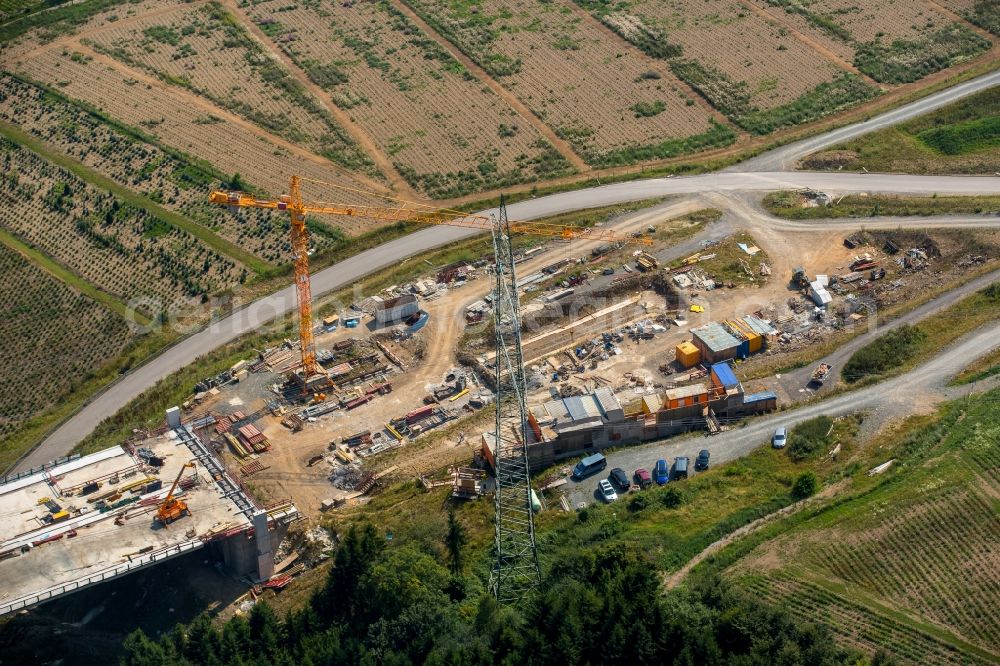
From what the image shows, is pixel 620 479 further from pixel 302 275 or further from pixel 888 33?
pixel 888 33

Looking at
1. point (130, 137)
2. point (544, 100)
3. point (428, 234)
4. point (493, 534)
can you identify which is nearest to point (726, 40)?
point (544, 100)

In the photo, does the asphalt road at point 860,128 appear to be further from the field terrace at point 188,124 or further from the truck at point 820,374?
the field terrace at point 188,124

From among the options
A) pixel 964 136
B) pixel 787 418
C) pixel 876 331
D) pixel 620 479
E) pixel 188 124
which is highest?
pixel 188 124

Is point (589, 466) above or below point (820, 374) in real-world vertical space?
below

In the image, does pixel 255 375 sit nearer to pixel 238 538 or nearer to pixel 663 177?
pixel 238 538

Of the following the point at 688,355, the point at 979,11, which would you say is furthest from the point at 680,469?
the point at 979,11
